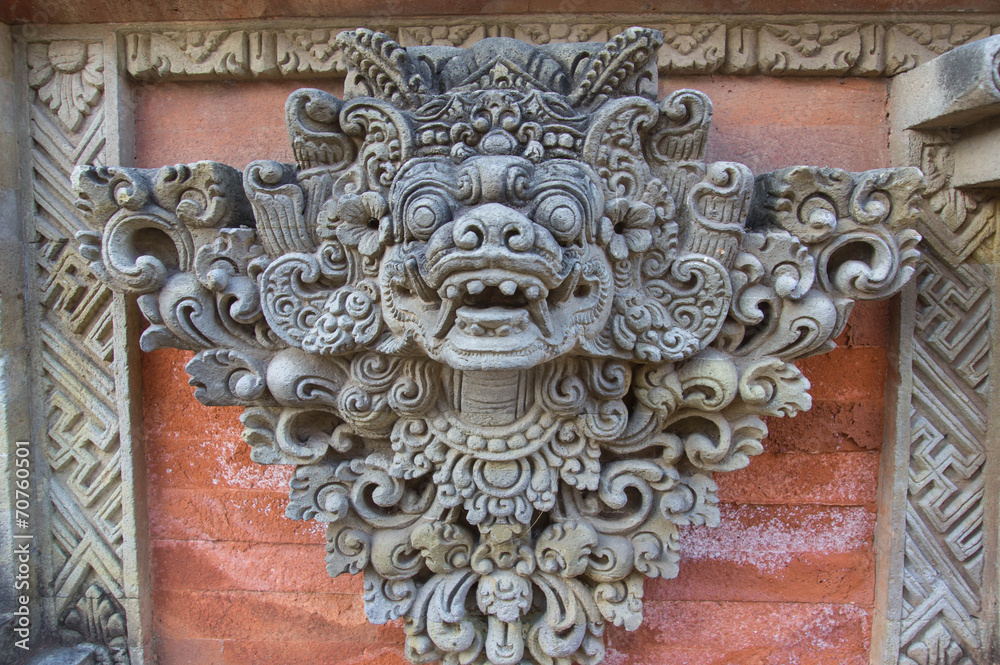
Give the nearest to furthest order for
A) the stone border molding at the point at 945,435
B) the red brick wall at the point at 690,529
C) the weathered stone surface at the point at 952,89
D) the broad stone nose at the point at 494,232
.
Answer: the broad stone nose at the point at 494,232 → the weathered stone surface at the point at 952,89 → the stone border molding at the point at 945,435 → the red brick wall at the point at 690,529

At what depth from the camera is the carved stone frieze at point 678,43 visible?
198 cm

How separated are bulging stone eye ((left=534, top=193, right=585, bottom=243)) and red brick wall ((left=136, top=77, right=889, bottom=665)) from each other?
865 mm

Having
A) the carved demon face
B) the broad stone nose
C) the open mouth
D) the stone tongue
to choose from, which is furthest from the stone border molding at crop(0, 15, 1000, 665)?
the stone tongue

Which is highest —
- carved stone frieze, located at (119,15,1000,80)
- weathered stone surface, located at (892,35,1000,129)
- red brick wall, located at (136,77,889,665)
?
carved stone frieze, located at (119,15,1000,80)

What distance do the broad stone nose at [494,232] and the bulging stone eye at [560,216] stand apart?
0.09m

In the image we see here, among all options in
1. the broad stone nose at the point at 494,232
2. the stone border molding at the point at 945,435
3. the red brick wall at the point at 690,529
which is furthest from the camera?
the red brick wall at the point at 690,529

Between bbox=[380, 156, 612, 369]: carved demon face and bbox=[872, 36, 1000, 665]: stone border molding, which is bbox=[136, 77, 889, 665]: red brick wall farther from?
bbox=[380, 156, 612, 369]: carved demon face

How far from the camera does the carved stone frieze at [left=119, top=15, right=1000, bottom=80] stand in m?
1.98

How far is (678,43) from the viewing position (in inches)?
78.5

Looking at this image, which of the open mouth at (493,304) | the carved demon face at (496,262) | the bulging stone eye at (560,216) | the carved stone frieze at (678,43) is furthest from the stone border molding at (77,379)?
the bulging stone eye at (560,216)

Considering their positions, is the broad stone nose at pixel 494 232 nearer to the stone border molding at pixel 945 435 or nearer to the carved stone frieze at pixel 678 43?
the carved stone frieze at pixel 678 43

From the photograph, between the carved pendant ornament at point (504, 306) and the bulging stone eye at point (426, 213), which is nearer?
the bulging stone eye at point (426, 213)

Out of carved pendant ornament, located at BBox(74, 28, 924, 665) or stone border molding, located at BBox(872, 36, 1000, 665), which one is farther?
stone border molding, located at BBox(872, 36, 1000, 665)

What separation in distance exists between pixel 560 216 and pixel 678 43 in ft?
3.38
